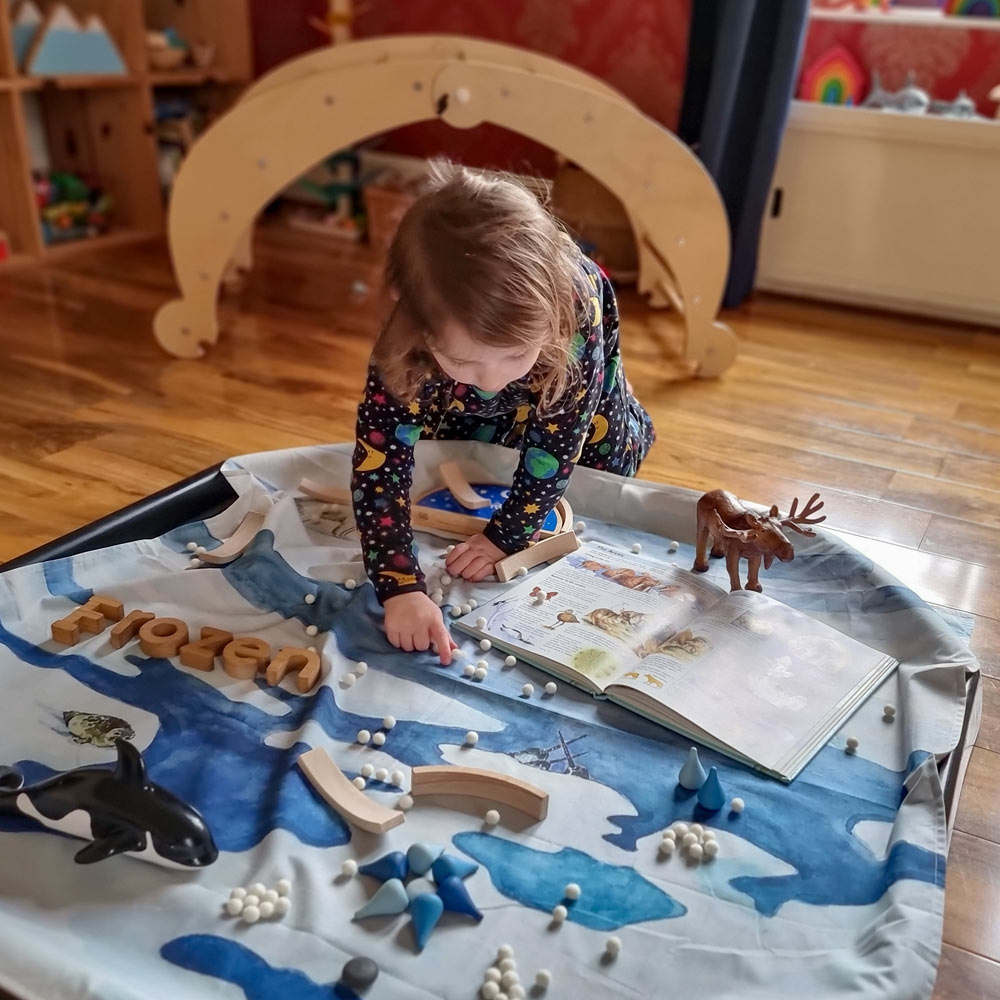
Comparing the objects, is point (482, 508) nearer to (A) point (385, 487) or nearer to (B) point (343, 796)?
(A) point (385, 487)

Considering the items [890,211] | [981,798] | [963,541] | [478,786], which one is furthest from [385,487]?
[890,211]

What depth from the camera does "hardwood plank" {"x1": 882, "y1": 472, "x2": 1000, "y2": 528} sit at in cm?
146

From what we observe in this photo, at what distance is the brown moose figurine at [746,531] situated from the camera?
3.53ft

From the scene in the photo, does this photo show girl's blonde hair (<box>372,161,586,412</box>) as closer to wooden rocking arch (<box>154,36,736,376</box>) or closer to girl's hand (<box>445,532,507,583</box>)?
girl's hand (<box>445,532,507,583</box>)

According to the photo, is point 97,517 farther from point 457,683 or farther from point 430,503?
point 457,683

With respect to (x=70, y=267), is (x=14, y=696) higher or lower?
higher

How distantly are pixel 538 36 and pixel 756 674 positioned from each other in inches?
82.6

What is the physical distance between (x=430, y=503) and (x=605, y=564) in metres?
0.25

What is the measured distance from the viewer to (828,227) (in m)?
2.31

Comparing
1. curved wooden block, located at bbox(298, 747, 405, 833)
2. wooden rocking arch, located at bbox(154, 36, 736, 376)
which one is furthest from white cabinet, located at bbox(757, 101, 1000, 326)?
curved wooden block, located at bbox(298, 747, 405, 833)

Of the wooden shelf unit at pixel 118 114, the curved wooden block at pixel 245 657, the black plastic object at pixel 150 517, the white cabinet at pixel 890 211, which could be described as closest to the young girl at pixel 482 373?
the curved wooden block at pixel 245 657

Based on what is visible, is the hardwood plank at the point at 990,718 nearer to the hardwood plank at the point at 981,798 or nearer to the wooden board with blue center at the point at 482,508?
the hardwood plank at the point at 981,798

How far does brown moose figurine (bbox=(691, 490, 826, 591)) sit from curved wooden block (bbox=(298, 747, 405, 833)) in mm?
469

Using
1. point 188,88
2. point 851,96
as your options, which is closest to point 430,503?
point 851,96
